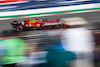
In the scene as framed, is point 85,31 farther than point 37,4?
No

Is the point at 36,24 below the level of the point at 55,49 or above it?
below

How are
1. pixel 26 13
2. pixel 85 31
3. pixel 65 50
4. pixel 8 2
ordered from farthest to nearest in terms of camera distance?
pixel 26 13 → pixel 8 2 → pixel 85 31 → pixel 65 50

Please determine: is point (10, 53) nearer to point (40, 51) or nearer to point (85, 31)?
point (40, 51)

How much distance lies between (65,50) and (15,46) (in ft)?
2.24

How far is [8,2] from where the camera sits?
6891 millimetres

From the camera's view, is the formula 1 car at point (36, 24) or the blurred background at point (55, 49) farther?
the formula 1 car at point (36, 24)

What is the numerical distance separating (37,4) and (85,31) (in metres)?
4.76

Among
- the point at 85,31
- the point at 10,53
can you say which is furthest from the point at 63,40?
the point at 10,53

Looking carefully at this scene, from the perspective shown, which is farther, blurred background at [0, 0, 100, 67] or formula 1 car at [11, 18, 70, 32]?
formula 1 car at [11, 18, 70, 32]

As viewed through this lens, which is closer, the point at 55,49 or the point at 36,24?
the point at 55,49

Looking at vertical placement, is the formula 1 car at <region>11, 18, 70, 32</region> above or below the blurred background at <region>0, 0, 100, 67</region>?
below

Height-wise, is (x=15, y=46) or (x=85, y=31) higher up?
(x=85, y=31)

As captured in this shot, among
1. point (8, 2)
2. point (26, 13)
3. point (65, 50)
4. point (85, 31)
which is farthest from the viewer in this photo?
point (26, 13)

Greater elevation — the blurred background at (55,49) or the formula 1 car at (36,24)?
the blurred background at (55,49)
